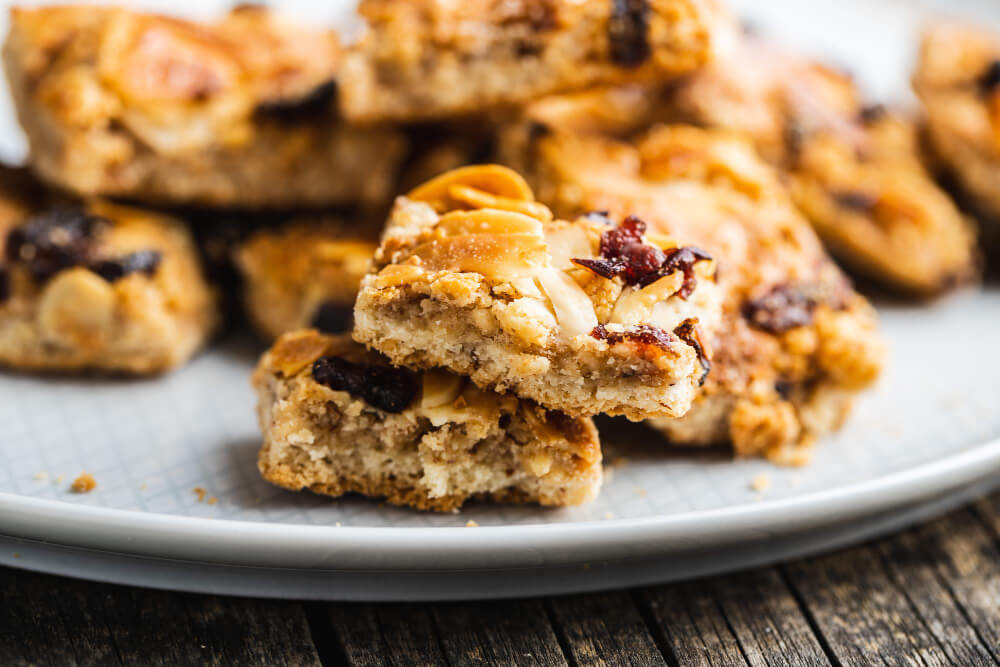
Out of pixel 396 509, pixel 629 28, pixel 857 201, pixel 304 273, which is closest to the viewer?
pixel 396 509

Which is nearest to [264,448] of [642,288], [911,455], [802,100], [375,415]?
[375,415]

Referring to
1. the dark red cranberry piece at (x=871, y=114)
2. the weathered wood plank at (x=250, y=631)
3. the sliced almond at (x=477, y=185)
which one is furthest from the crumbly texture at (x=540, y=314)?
the dark red cranberry piece at (x=871, y=114)

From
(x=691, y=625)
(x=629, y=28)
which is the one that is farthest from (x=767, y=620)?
(x=629, y=28)

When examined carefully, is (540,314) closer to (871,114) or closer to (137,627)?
(137,627)

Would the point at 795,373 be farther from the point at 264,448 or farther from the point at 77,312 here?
the point at 77,312

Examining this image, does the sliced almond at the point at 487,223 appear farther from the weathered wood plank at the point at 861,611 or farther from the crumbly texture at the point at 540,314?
the weathered wood plank at the point at 861,611

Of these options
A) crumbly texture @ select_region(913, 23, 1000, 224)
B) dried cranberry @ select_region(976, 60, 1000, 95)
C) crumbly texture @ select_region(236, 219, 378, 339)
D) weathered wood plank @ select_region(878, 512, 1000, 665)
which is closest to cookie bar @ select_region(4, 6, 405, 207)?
crumbly texture @ select_region(236, 219, 378, 339)

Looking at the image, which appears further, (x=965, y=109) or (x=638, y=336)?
(x=965, y=109)

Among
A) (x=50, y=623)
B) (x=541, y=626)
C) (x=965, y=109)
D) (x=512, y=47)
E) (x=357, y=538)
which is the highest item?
(x=512, y=47)

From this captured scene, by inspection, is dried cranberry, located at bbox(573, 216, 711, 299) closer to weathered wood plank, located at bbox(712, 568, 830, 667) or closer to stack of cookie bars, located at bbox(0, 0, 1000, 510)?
stack of cookie bars, located at bbox(0, 0, 1000, 510)
